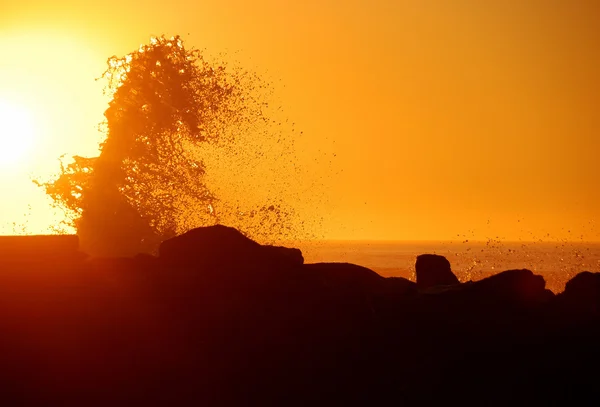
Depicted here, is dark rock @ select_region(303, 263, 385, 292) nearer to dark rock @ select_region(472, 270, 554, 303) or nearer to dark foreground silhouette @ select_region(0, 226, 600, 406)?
dark foreground silhouette @ select_region(0, 226, 600, 406)

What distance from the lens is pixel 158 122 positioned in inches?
1580

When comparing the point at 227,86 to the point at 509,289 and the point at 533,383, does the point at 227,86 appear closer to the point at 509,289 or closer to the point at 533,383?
the point at 509,289

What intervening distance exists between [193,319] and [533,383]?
6.99 meters

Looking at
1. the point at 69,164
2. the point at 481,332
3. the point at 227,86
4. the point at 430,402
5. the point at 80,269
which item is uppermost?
the point at 227,86

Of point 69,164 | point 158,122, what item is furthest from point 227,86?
point 69,164

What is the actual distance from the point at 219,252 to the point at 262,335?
2.60 m

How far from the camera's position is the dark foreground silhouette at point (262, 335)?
15.2m

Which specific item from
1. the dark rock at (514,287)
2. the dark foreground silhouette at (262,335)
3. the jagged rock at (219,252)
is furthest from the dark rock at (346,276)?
the dark rock at (514,287)

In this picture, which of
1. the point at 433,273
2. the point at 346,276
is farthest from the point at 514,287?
the point at 433,273

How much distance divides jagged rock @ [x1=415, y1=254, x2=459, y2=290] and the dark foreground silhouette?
3.53 meters

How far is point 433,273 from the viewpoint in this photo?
21.9 m

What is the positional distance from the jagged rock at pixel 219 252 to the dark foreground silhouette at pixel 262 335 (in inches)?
1.4

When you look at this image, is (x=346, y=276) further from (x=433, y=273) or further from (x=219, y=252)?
(x=433, y=273)

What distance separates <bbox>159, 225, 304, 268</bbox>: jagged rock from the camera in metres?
17.9
